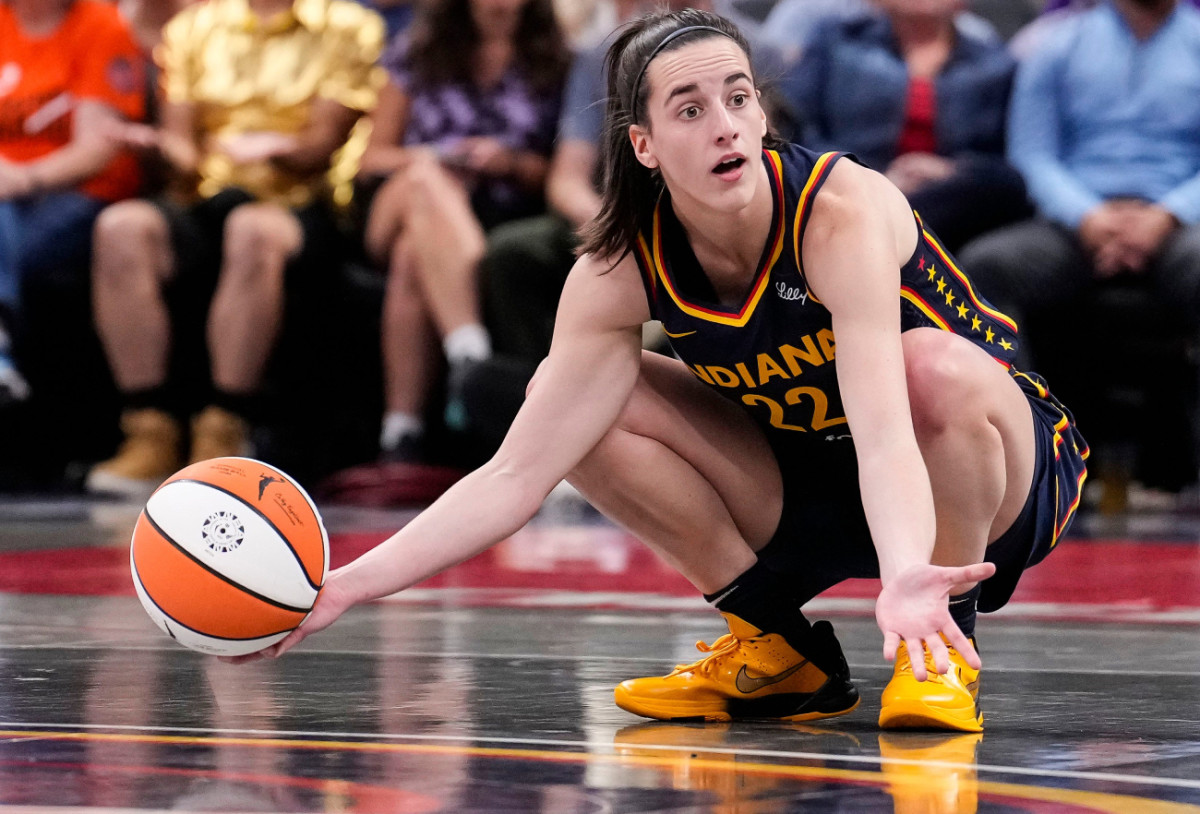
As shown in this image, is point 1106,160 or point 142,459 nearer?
point 1106,160

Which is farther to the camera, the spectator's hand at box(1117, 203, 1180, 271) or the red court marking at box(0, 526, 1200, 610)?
the spectator's hand at box(1117, 203, 1180, 271)

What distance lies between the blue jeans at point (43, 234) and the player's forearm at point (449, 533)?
4999mm

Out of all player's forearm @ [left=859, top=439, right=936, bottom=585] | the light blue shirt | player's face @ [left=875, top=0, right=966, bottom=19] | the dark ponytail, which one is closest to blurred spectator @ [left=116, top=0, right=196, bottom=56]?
player's face @ [left=875, top=0, right=966, bottom=19]

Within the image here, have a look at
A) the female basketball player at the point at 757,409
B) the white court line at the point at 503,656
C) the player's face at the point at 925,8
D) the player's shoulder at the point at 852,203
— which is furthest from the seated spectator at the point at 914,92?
the player's shoulder at the point at 852,203

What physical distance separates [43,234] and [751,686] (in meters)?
5.33

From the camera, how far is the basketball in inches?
99.5

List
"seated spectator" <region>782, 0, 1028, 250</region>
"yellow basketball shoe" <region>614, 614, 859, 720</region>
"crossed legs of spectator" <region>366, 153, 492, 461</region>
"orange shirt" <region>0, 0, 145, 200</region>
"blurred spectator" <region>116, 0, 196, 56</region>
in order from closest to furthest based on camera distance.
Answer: "yellow basketball shoe" <region>614, 614, 859, 720</region>, "seated spectator" <region>782, 0, 1028, 250</region>, "crossed legs of spectator" <region>366, 153, 492, 461</region>, "orange shirt" <region>0, 0, 145, 200</region>, "blurred spectator" <region>116, 0, 196, 56</region>

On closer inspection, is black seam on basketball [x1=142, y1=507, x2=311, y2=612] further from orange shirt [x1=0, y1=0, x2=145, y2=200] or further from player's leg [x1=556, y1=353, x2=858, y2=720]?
orange shirt [x1=0, y1=0, x2=145, y2=200]

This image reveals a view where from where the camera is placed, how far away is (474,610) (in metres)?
4.06

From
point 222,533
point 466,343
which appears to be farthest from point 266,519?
point 466,343

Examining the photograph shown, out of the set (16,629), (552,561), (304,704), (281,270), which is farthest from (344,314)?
(304,704)

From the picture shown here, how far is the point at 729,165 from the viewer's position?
8.24 feet

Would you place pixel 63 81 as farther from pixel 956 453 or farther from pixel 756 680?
pixel 956 453

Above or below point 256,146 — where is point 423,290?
below
